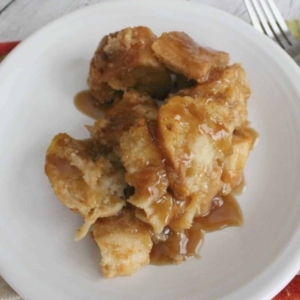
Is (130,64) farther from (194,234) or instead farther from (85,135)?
(194,234)

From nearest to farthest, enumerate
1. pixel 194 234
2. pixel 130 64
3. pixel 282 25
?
pixel 194 234, pixel 130 64, pixel 282 25

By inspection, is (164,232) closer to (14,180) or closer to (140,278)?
(140,278)

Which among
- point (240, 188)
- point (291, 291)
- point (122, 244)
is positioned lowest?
point (291, 291)

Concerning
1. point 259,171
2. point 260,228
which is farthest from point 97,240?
point 259,171

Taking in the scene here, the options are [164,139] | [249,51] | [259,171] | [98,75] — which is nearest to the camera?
[164,139]

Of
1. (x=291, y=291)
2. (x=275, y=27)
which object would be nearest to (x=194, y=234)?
(x=291, y=291)

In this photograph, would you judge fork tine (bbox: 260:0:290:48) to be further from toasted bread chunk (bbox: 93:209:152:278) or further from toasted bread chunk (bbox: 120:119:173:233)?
toasted bread chunk (bbox: 93:209:152:278)
